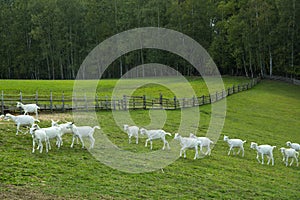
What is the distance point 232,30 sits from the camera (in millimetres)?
69625

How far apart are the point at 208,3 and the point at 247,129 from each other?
51.0 metres

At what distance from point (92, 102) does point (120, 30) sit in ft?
157

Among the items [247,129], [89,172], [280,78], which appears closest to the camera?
[89,172]

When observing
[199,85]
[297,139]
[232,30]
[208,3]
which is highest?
[208,3]

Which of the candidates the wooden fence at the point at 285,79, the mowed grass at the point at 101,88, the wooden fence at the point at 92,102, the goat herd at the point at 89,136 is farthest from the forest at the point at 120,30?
the goat herd at the point at 89,136

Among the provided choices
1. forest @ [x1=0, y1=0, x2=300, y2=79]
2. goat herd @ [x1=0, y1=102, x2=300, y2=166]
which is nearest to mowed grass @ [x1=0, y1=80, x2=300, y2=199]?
goat herd @ [x1=0, y1=102, x2=300, y2=166]

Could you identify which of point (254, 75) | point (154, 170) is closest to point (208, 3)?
point (254, 75)

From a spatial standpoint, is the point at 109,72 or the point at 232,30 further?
the point at 109,72

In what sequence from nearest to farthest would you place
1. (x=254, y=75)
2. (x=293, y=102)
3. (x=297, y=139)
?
(x=297, y=139), (x=293, y=102), (x=254, y=75)

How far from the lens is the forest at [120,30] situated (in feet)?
230

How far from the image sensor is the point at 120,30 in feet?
269

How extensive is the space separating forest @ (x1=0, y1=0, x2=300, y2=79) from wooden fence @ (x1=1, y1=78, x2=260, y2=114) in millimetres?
25762

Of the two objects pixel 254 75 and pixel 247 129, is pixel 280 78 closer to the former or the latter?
pixel 254 75

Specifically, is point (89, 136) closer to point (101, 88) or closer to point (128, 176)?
point (128, 176)
